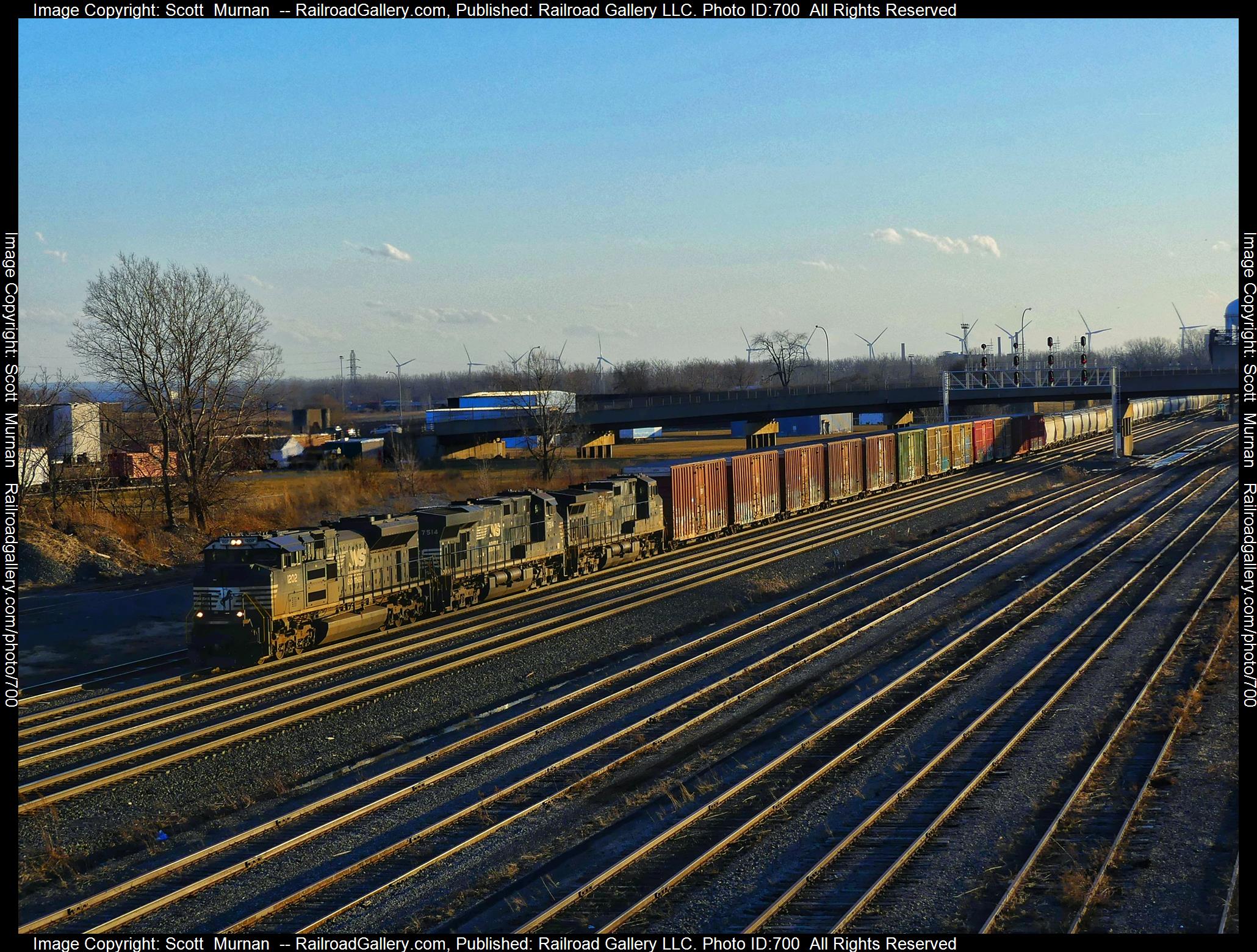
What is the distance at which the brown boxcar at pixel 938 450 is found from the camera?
65625 mm

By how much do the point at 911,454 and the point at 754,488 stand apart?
65.9ft

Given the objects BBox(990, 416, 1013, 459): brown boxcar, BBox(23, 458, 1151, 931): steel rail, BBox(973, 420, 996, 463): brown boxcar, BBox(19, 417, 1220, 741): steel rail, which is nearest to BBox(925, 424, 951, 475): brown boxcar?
BBox(973, 420, 996, 463): brown boxcar

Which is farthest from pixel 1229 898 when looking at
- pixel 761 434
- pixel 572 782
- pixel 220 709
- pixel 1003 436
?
pixel 761 434

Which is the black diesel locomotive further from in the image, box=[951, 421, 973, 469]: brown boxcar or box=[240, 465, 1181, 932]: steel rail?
box=[951, 421, 973, 469]: brown boxcar

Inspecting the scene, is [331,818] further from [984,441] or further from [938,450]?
[984,441]

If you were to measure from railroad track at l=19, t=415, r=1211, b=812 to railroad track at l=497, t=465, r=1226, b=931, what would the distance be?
9.01m

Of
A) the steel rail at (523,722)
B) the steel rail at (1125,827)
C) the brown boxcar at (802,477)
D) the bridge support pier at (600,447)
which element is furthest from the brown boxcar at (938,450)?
the steel rail at (1125,827)

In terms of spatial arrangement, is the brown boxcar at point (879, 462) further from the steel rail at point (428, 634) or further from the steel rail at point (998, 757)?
the steel rail at point (998, 757)

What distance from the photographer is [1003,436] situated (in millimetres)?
79000

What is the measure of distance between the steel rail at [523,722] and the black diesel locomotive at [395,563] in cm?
736

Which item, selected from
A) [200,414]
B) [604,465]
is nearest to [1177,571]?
[200,414]

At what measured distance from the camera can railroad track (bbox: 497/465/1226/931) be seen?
1230 cm

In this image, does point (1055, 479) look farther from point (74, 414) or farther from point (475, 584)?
point (74, 414)
